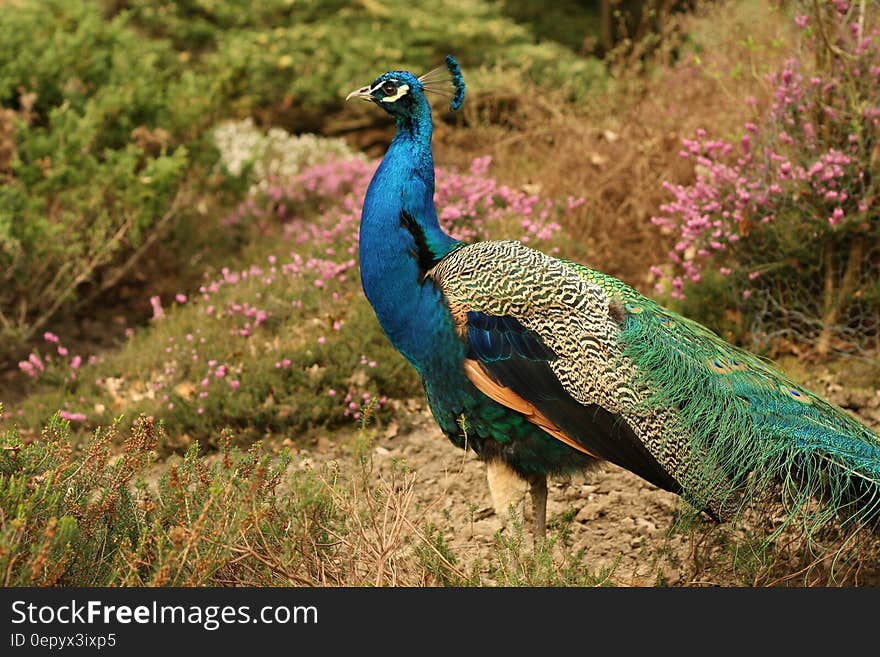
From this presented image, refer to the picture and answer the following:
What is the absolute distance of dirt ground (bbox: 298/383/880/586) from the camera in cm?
401

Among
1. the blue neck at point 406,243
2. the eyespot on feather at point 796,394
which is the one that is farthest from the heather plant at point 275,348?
the eyespot on feather at point 796,394

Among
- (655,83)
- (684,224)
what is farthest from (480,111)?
(684,224)

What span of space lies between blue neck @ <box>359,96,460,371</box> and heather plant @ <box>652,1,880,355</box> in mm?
2150

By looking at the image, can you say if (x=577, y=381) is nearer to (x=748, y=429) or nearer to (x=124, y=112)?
(x=748, y=429)

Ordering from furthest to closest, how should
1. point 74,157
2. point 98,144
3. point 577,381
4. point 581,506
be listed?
point 98,144 → point 74,157 → point 581,506 → point 577,381

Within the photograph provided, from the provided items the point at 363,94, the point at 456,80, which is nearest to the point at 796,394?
the point at 456,80

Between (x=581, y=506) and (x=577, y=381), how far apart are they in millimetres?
1236

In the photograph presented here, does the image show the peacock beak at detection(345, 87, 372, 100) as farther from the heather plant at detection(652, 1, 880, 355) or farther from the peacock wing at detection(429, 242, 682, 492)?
the heather plant at detection(652, 1, 880, 355)

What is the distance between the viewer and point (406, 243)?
377 cm

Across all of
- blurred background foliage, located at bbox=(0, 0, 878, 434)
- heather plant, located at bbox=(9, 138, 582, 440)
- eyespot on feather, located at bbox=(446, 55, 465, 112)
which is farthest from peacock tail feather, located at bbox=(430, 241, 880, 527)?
blurred background foliage, located at bbox=(0, 0, 878, 434)

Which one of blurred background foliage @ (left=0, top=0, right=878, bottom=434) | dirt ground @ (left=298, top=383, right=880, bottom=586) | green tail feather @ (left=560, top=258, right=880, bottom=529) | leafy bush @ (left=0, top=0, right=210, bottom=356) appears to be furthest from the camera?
leafy bush @ (left=0, top=0, right=210, bottom=356)

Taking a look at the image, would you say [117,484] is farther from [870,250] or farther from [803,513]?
[870,250]

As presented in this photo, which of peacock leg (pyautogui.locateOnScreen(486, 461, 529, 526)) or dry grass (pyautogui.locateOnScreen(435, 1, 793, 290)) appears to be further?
dry grass (pyautogui.locateOnScreen(435, 1, 793, 290))

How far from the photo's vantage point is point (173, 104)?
7.15 m
